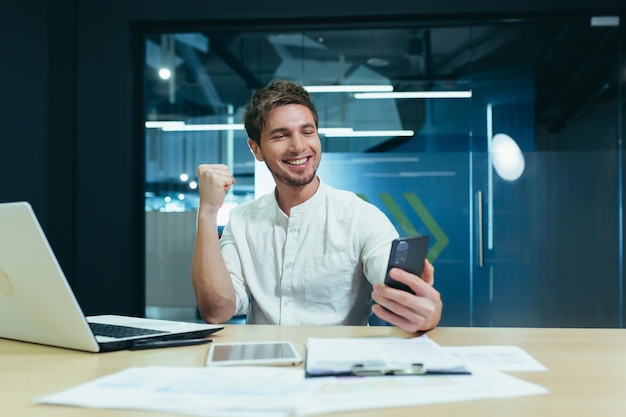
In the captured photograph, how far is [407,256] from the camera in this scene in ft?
4.39

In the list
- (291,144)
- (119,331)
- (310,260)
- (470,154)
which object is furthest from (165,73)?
(119,331)

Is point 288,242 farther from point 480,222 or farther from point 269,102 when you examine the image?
point 480,222

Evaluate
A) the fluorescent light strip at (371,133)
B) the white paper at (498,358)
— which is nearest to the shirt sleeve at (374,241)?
the white paper at (498,358)

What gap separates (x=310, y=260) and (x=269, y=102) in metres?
0.57

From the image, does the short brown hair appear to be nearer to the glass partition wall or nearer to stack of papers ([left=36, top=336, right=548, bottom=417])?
stack of papers ([left=36, top=336, right=548, bottom=417])

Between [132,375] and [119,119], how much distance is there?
10.2 feet

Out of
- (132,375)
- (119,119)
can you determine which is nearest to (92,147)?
(119,119)

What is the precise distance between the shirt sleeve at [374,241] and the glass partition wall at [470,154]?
1968mm

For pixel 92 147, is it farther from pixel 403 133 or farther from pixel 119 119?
pixel 403 133

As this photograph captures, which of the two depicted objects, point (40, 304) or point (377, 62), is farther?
point (377, 62)

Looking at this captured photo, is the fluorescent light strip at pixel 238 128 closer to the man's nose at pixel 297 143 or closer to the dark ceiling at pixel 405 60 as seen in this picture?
the dark ceiling at pixel 405 60

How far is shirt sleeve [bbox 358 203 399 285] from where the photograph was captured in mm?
1788

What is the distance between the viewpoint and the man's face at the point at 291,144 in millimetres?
2059

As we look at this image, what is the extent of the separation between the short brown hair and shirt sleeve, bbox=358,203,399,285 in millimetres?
434
